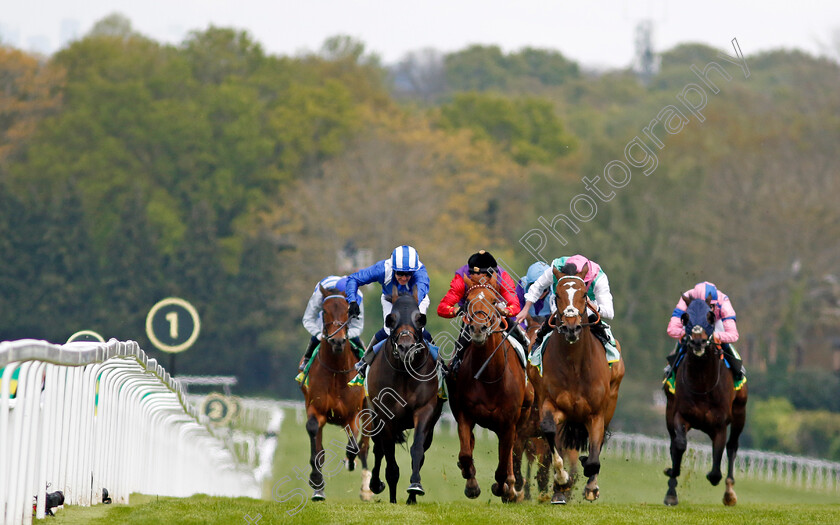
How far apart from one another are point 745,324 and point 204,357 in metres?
19.8

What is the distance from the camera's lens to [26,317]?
5144 centimetres

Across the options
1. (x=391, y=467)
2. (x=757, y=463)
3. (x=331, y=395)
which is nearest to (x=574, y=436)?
(x=391, y=467)

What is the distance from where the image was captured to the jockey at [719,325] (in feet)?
38.3

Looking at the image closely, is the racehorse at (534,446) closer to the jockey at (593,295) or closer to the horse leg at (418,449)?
the jockey at (593,295)

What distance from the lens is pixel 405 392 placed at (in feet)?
32.9

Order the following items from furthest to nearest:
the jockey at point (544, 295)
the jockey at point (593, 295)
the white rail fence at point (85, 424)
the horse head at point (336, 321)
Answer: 1. the jockey at point (544, 295)
2. the horse head at point (336, 321)
3. the jockey at point (593, 295)
4. the white rail fence at point (85, 424)

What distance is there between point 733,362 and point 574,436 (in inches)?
67.8

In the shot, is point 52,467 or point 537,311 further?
point 537,311

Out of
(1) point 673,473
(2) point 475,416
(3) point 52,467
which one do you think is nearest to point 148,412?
(2) point 475,416

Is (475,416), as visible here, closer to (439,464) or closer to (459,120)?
(439,464)

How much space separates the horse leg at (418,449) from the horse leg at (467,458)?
0.85 ft

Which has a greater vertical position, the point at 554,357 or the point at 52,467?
the point at 554,357

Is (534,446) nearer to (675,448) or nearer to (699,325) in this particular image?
(675,448)

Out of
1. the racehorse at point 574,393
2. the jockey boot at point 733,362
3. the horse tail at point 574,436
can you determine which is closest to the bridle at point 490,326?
the racehorse at point 574,393
